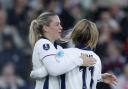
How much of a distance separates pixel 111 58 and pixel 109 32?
1.14m

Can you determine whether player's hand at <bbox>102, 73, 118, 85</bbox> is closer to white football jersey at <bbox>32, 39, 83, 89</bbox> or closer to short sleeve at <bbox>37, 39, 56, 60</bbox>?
white football jersey at <bbox>32, 39, 83, 89</bbox>

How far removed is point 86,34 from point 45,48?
1.42 ft

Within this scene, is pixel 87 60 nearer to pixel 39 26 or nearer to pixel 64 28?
pixel 39 26

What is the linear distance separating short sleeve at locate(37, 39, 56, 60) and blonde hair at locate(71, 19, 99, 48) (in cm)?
25

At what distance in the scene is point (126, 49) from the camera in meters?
13.5

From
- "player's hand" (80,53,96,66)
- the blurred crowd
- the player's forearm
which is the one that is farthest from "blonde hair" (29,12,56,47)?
the blurred crowd

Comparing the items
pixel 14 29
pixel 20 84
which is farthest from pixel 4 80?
pixel 14 29

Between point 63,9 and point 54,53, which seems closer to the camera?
point 54,53

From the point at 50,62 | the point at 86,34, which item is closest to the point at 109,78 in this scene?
the point at 86,34

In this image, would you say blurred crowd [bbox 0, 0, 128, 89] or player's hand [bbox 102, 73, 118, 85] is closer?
player's hand [bbox 102, 73, 118, 85]

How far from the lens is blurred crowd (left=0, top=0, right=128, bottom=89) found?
40.5ft

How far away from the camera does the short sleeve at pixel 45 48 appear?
22.3ft

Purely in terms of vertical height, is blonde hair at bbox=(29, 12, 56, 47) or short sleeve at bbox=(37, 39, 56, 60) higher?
blonde hair at bbox=(29, 12, 56, 47)

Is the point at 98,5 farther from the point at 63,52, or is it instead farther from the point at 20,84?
the point at 63,52
